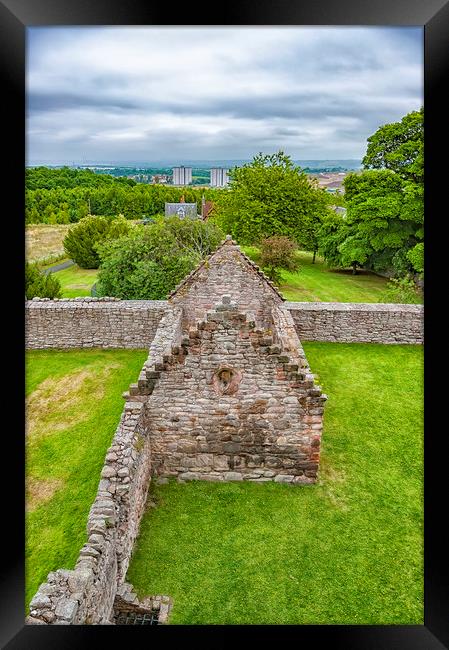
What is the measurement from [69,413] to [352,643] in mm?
9448

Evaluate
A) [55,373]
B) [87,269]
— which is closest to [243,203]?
[87,269]

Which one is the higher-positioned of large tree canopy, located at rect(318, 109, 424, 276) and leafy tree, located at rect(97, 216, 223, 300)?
large tree canopy, located at rect(318, 109, 424, 276)

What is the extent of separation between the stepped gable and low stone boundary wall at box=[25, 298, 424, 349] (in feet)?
5.85

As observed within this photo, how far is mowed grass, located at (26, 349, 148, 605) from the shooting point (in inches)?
275

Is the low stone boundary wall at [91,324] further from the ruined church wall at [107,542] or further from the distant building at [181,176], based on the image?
the distant building at [181,176]

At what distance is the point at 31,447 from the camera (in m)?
9.48

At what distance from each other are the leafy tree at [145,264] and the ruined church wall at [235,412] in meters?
10.2

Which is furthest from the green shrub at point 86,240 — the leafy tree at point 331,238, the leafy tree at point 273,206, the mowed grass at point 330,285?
the leafy tree at point 331,238

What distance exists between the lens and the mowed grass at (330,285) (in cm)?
2322

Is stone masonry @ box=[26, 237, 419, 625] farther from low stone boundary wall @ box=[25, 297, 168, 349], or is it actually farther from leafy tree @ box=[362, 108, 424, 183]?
leafy tree @ box=[362, 108, 424, 183]

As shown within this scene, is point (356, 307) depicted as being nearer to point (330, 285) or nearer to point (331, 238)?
point (330, 285)

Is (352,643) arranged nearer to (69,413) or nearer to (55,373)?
(69,413)

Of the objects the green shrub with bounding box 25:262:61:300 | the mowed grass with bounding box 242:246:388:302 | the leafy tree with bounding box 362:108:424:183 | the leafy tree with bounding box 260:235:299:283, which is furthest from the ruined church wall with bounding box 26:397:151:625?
the leafy tree with bounding box 362:108:424:183
